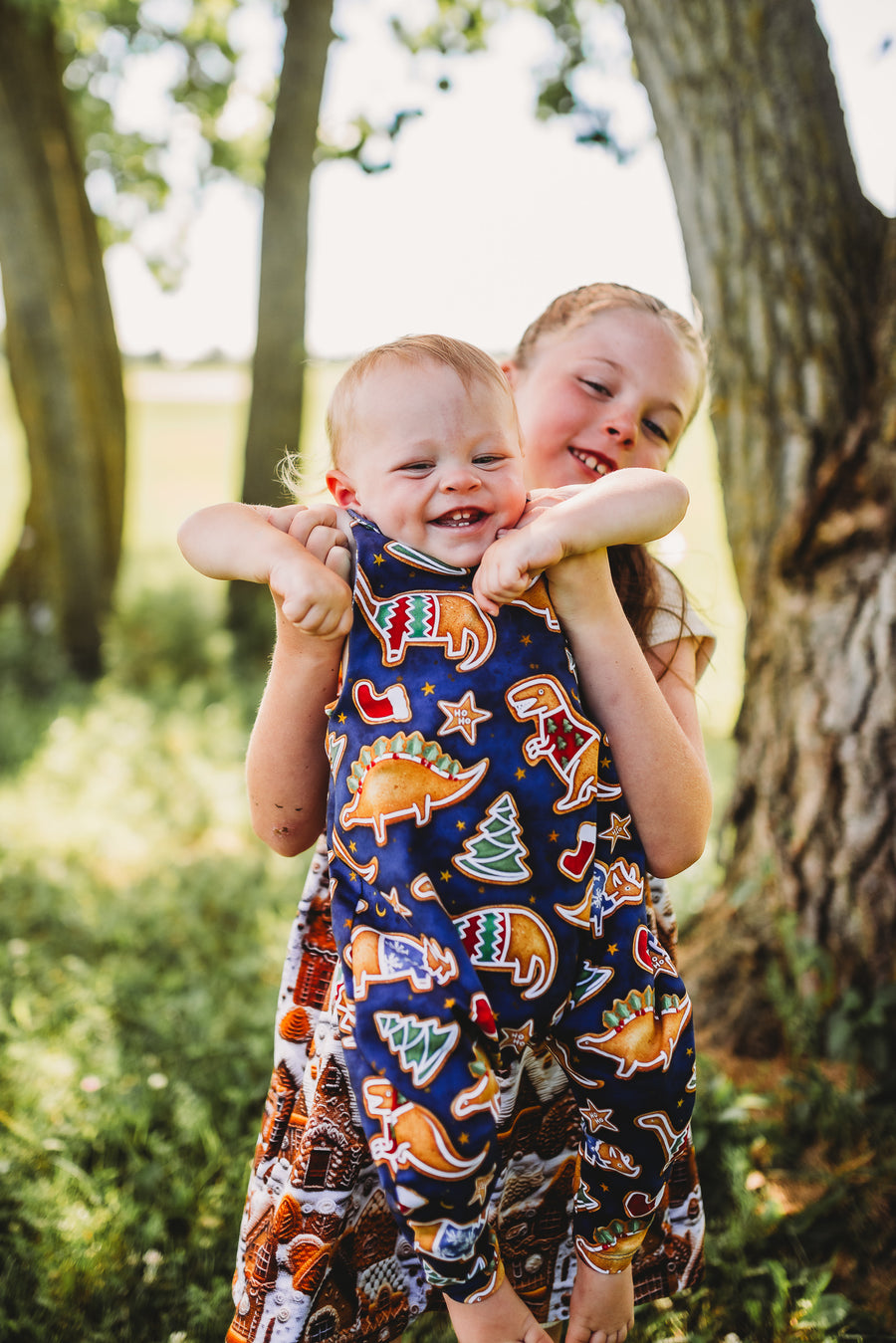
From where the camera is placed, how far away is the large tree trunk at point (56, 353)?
6.34 m

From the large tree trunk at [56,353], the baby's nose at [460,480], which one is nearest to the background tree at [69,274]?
the large tree trunk at [56,353]

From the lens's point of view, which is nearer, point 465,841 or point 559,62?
point 465,841

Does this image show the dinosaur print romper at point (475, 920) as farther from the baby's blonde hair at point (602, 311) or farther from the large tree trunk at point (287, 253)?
the large tree trunk at point (287, 253)

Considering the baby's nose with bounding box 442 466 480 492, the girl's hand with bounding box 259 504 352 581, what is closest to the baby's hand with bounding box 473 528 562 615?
the baby's nose with bounding box 442 466 480 492

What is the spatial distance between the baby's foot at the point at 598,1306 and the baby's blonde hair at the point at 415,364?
132cm

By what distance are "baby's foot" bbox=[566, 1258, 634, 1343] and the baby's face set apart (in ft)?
3.60

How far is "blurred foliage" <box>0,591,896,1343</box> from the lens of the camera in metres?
2.07

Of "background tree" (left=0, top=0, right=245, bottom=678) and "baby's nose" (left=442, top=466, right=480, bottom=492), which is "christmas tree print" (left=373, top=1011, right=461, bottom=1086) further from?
"background tree" (left=0, top=0, right=245, bottom=678)

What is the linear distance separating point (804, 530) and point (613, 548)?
1269 mm

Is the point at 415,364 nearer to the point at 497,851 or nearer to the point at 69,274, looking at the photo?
the point at 497,851

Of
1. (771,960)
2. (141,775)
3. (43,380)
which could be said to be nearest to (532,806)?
(771,960)

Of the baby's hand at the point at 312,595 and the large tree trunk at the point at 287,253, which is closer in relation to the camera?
the baby's hand at the point at 312,595

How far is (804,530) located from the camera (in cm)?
267

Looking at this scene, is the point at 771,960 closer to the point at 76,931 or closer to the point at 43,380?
the point at 76,931
